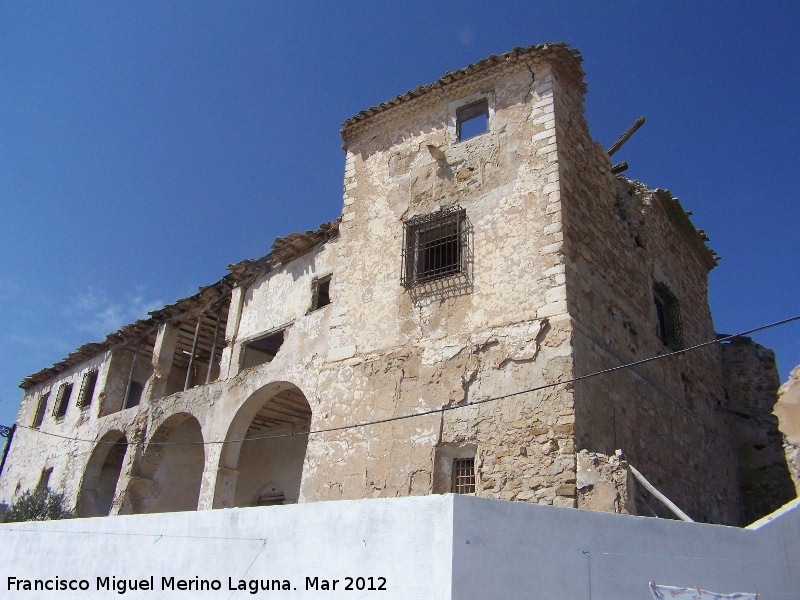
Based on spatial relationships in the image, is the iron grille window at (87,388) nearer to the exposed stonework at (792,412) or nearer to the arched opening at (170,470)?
the arched opening at (170,470)

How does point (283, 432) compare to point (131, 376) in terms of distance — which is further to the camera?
point (131, 376)

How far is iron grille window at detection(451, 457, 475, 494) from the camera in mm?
9125

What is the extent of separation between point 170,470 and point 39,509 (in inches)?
139

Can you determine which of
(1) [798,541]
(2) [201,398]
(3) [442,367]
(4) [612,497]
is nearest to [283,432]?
(2) [201,398]

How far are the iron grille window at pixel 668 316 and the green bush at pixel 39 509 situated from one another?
45.4 ft

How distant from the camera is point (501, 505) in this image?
5.00 m

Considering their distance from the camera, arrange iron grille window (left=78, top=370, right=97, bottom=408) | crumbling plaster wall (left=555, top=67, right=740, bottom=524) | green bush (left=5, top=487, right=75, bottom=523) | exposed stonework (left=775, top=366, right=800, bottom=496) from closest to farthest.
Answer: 1. crumbling plaster wall (left=555, top=67, right=740, bottom=524)
2. exposed stonework (left=775, top=366, right=800, bottom=496)
3. green bush (left=5, top=487, right=75, bottom=523)
4. iron grille window (left=78, top=370, right=97, bottom=408)

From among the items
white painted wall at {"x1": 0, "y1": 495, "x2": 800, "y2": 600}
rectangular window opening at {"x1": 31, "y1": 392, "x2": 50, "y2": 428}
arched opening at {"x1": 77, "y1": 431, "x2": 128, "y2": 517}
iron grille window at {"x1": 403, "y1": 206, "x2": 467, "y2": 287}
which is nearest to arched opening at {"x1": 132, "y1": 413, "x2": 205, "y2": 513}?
arched opening at {"x1": 77, "y1": 431, "x2": 128, "y2": 517}

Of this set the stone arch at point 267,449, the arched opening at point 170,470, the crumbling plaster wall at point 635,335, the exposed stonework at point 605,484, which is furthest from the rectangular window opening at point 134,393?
the exposed stonework at point 605,484

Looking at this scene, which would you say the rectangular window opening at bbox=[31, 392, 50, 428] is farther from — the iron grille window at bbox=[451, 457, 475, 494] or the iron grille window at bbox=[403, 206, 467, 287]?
the iron grille window at bbox=[451, 457, 475, 494]

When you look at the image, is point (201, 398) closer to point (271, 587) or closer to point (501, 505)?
point (271, 587)

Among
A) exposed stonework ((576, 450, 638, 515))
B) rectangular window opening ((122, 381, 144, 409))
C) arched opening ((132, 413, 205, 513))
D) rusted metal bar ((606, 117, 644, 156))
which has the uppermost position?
rusted metal bar ((606, 117, 644, 156))

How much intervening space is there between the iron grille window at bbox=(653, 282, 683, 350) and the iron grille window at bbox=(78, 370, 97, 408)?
1515cm

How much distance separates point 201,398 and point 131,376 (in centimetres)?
497
